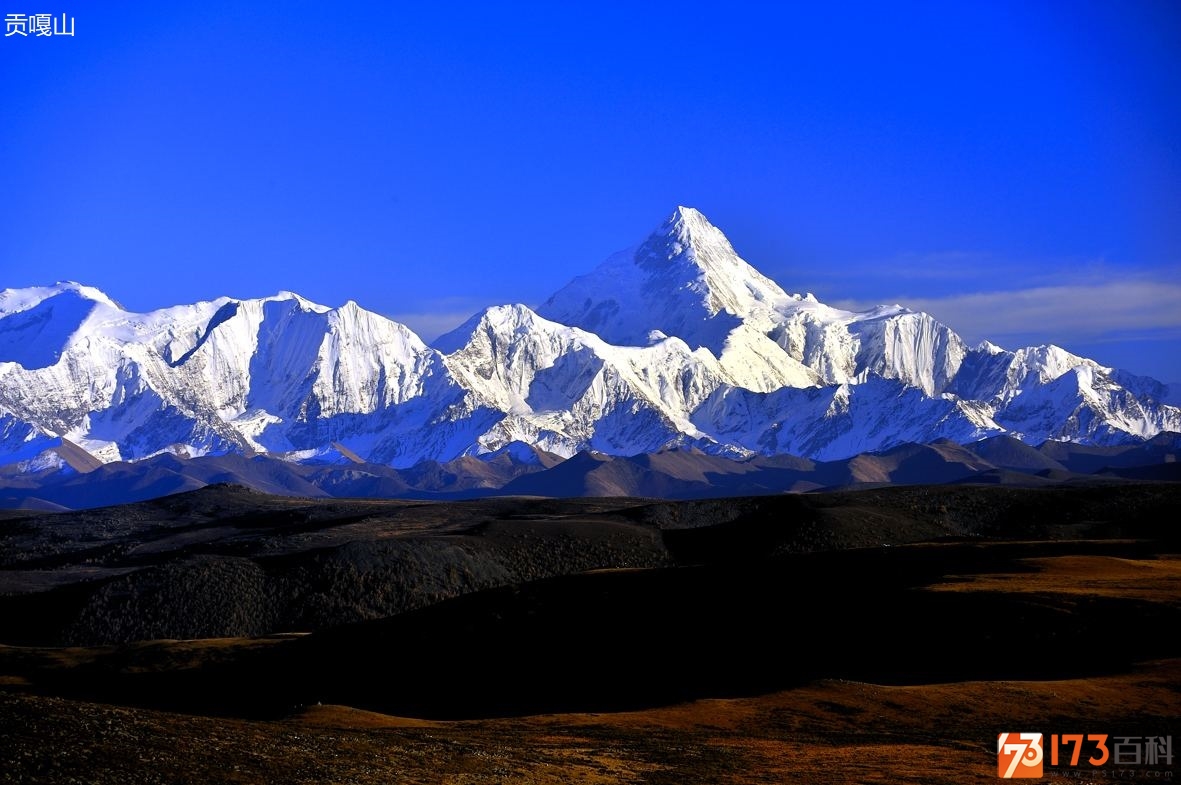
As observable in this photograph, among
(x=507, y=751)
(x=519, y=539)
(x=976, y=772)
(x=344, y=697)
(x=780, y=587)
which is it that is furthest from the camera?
(x=519, y=539)

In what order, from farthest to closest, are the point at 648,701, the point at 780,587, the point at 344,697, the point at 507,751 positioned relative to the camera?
1. the point at 780,587
2. the point at 344,697
3. the point at 648,701
4. the point at 507,751

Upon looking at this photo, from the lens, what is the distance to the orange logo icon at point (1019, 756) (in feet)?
128

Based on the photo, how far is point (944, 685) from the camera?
56.5 meters

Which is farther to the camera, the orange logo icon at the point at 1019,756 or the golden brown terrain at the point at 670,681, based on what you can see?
the golden brown terrain at the point at 670,681

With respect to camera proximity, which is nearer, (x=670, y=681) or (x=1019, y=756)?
(x=1019, y=756)

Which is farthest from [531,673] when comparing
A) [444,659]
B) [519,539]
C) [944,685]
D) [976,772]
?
[519,539]

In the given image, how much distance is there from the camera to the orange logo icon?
39.0 meters

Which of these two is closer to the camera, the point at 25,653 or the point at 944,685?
the point at 944,685

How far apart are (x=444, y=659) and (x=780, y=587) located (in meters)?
18.3

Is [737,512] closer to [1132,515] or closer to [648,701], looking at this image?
[1132,515]

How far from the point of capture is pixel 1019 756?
134ft

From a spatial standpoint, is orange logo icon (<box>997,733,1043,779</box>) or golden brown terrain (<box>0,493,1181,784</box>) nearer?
orange logo icon (<box>997,733,1043,779</box>)

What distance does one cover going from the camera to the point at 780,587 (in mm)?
76000

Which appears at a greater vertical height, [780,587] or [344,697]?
[780,587]
